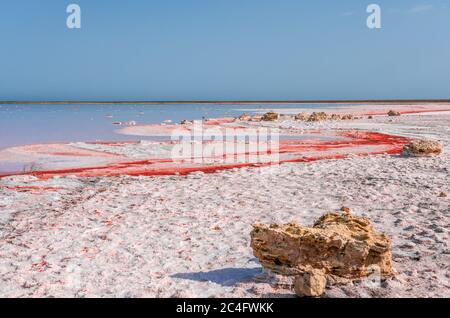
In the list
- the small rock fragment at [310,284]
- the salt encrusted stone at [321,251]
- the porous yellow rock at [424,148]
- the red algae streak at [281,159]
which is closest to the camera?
the small rock fragment at [310,284]

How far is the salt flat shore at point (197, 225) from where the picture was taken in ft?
17.4

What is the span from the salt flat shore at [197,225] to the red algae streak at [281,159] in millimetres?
1046

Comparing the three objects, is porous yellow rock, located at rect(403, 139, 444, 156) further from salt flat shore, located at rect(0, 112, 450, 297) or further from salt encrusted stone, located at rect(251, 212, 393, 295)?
salt encrusted stone, located at rect(251, 212, 393, 295)

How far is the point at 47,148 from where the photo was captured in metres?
20.3

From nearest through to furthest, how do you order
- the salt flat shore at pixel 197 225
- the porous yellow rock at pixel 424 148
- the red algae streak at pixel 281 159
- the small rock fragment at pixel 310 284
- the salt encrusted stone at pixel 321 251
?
the small rock fragment at pixel 310 284 → the salt encrusted stone at pixel 321 251 → the salt flat shore at pixel 197 225 → the red algae streak at pixel 281 159 → the porous yellow rock at pixel 424 148

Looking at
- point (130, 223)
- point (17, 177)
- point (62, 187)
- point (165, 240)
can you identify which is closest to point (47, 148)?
point (17, 177)

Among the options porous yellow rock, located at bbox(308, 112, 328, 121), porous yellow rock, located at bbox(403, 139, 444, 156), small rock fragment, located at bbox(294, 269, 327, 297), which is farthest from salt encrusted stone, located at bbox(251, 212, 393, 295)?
porous yellow rock, located at bbox(308, 112, 328, 121)

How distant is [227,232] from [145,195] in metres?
3.52

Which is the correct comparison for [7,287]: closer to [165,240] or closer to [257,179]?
[165,240]

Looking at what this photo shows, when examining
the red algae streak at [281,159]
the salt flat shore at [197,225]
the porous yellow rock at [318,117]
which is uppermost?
the porous yellow rock at [318,117]

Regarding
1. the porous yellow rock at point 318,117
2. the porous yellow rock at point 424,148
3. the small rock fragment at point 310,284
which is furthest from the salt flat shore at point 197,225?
the porous yellow rock at point 318,117

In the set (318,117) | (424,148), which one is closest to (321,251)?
(424,148)

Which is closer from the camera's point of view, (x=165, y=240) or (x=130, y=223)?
(x=165, y=240)

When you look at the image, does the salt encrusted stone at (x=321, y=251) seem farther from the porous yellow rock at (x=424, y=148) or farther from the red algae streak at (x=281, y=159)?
the porous yellow rock at (x=424, y=148)
